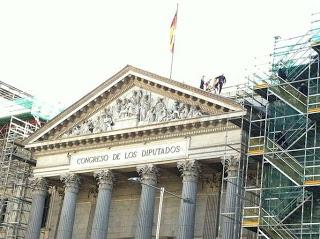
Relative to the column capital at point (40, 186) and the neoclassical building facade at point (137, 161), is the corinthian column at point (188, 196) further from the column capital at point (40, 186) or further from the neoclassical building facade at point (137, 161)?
the column capital at point (40, 186)

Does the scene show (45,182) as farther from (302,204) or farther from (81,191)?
(302,204)

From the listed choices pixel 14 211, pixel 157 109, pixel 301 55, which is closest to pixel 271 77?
pixel 301 55

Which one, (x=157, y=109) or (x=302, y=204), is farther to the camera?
Answer: (x=157, y=109)

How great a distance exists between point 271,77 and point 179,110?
299 inches

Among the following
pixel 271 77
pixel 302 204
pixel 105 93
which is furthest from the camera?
pixel 105 93

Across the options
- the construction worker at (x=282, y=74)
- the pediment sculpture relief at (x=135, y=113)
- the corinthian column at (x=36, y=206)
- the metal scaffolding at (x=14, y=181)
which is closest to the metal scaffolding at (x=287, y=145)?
the construction worker at (x=282, y=74)

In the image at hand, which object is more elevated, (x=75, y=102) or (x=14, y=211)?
(x=75, y=102)

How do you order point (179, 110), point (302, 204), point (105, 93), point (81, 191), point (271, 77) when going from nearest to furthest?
point (302, 204), point (271, 77), point (179, 110), point (105, 93), point (81, 191)

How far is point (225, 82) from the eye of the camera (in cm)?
4384

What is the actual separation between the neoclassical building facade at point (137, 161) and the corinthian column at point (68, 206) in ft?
0.21

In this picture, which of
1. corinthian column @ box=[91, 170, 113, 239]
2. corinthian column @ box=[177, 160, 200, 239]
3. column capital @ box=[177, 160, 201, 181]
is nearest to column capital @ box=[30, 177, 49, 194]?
corinthian column @ box=[91, 170, 113, 239]

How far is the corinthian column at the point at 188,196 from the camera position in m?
40.1

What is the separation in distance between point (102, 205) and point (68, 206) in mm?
2937


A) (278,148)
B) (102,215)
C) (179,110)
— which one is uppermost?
(179,110)
